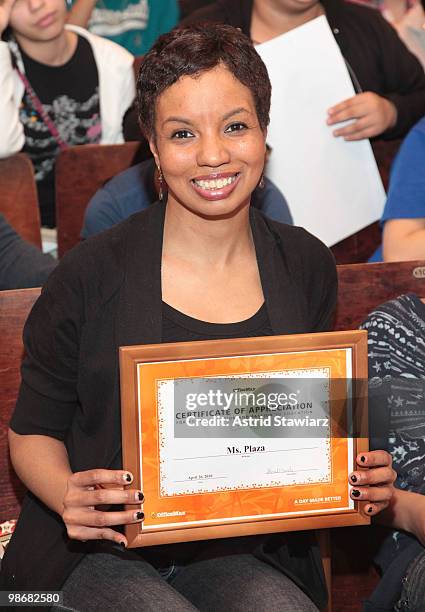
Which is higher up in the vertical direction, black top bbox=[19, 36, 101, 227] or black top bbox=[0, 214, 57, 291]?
black top bbox=[19, 36, 101, 227]

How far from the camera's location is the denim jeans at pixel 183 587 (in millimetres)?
1732

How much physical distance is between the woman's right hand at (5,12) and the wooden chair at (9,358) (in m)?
1.68

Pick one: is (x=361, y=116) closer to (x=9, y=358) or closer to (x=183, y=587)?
(x=9, y=358)

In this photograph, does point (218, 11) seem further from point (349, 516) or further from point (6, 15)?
point (349, 516)

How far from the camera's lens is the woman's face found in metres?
1.80

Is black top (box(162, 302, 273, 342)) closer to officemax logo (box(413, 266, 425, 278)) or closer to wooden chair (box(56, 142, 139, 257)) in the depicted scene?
officemax logo (box(413, 266, 425, 278))

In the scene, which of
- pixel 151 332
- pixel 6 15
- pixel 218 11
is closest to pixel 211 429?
pixel 151 332

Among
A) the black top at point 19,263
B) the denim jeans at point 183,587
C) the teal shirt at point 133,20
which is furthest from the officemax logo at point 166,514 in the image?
the teal shirt at point 133,20

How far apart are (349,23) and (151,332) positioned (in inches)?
77.9

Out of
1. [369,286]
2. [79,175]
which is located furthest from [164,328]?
[79,175]

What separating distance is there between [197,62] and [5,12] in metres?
1.97

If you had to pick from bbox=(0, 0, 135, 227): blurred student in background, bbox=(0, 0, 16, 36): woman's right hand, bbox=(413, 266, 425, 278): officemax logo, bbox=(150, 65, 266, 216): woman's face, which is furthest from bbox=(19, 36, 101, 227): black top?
bbox=(150, 65, 266, 216): woman's face

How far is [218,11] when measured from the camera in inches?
134

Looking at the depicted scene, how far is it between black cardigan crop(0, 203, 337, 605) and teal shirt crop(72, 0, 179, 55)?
3.02m
